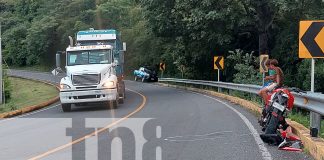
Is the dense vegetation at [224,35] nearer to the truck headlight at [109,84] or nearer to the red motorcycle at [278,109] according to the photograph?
the truck headlight at [109,84]

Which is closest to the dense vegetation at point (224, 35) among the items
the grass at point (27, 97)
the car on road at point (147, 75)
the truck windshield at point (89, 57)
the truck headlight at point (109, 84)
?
the car on road at point (147, 75)

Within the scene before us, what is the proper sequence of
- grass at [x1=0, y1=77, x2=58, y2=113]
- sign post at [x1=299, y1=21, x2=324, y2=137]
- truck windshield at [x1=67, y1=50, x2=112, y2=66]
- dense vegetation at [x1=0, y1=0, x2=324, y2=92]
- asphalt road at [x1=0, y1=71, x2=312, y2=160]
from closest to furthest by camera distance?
asphalt road at [x1=0, y1=71, x2=312, y2=160] < sign post at [x1=299, y1=21, x2=324, y2=137] < truck windshield at [x1=67, y1=50, x2=112, y2=66] < grass at [x1=0, y1=77, x2=58, y2=113] < dense vegetation at [x1=0, y1=0, x2=324, y2=92]

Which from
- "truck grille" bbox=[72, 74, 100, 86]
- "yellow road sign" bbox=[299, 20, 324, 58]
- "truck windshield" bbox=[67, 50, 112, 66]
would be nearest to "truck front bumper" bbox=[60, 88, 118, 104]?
"truck grille" bbox=[72, 74, 100, 86]

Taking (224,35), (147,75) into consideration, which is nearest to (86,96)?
(224,35)

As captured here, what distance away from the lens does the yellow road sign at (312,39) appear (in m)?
10.2

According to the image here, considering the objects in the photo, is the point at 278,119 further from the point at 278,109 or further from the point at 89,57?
the point at 89,57

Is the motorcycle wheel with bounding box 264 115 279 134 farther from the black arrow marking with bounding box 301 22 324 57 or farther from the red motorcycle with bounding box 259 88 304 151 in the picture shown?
the black arrow marking with bounding box 301 22 324 57

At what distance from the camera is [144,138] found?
11039 mm

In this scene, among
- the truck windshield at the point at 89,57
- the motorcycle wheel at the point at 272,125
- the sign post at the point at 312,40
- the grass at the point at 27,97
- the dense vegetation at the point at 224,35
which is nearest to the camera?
the motorcycle wheel at the point at 272,125

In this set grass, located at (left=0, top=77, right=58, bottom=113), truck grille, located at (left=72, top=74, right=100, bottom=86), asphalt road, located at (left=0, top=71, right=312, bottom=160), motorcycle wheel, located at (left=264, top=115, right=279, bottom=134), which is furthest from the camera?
grass, located at (left=0, top=77, right=58, bottom=113)

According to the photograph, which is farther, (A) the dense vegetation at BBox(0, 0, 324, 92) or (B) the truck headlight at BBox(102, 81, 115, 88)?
(A) the dense vegetation at BBox(0, 0, 324, 92)

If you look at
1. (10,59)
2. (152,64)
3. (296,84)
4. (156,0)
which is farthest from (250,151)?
(10,59)

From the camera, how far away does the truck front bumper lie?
19375 millimetres

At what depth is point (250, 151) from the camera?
926 centimetres
